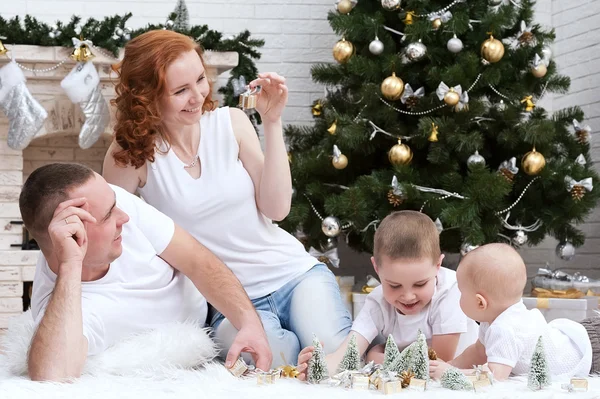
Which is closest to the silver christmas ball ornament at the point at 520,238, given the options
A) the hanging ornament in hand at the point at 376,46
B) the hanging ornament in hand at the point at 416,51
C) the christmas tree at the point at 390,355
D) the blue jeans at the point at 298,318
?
the hanging ornament in hand at the point at 416,51

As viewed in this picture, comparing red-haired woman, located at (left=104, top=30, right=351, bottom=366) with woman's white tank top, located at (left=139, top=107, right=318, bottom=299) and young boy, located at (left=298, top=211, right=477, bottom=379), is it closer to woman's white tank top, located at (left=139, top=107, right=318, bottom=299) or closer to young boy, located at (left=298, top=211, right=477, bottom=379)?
woman's white tank top, located at (left=139, top=107, right=318, bottom=299)

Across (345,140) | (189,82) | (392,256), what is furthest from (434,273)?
(345,140)

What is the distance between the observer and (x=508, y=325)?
1641 millimetres

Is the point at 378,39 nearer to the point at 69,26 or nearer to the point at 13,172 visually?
the point at 69,26

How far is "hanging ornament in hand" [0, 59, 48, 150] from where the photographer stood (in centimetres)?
383

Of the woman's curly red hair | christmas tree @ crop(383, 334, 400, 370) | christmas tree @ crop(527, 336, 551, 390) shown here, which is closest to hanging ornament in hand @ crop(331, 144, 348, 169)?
the woman's curly red hair

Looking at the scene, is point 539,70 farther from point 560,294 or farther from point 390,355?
point 390,355

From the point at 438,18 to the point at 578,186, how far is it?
0.89 meters

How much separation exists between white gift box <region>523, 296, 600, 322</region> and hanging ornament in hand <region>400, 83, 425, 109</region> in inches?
35.8

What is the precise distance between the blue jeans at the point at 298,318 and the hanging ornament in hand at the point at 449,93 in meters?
1.48

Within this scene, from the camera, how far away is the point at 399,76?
3559 millimetres

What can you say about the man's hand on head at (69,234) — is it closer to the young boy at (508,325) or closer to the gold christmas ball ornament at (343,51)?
the young boy at (508,325)

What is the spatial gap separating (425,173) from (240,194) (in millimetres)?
1636

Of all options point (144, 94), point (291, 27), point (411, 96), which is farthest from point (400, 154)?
point (144, 94)
